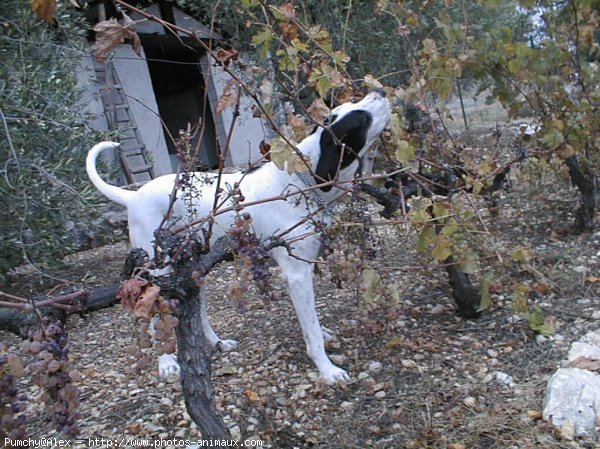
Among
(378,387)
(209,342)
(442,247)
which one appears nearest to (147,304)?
(442,247)

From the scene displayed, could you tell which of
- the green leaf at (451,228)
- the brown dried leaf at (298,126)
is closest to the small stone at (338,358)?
the green leaf at (451,228)

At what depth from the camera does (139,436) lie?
223 centimetres

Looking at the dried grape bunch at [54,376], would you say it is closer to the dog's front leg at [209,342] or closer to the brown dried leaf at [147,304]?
the brown dried leaf at [147,304]

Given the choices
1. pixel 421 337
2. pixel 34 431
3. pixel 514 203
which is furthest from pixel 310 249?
pixel 514 203

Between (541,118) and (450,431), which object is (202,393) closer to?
(450,431)

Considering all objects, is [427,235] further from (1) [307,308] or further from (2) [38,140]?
(2) [38,140]

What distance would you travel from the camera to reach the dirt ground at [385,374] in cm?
207

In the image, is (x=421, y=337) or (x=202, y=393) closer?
(x=202, y=393)

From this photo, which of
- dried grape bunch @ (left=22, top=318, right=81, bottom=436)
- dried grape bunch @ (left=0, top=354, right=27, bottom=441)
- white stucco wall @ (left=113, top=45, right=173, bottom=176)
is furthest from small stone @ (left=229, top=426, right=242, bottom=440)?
white stucco wall @ (left=113, top=45, right=173, bottom=176)

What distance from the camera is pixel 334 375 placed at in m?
2.46

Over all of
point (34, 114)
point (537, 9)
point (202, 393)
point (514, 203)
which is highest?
point (537, 9)

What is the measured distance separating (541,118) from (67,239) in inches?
154

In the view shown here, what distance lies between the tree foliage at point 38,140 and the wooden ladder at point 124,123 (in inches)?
95.2

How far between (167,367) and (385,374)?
1.16m
